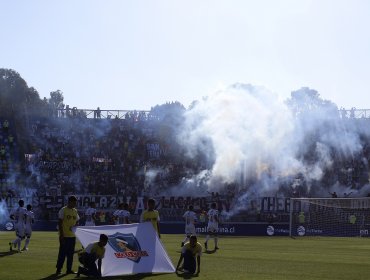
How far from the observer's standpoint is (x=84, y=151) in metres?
70.9

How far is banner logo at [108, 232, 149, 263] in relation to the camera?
60.0ft

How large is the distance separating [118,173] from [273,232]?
72.4 ft

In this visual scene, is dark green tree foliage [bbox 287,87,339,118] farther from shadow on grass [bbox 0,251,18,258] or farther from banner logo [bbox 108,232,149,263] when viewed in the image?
banner logo [bbox 108,232,149,263]

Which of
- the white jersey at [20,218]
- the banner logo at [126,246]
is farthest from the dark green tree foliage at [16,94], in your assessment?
the banner logo at [126,246]

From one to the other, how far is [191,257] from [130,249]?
1746 millimetres

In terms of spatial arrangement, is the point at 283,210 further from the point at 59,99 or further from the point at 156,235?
the point at 59,99

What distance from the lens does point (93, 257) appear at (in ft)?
57.8

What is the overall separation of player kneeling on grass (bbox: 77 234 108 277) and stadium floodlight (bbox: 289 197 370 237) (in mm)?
32556

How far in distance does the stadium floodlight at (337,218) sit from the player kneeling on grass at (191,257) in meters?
30.6

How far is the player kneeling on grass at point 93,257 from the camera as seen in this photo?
57.5ft

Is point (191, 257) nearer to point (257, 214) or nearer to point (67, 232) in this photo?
point (67, 232)

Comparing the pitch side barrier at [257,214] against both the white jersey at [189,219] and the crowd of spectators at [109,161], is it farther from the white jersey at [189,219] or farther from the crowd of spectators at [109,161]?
the white jersey at [189,219]

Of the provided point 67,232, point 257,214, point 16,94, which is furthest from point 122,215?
point 16,94

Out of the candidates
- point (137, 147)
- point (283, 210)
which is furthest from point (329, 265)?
point (137, 147)
